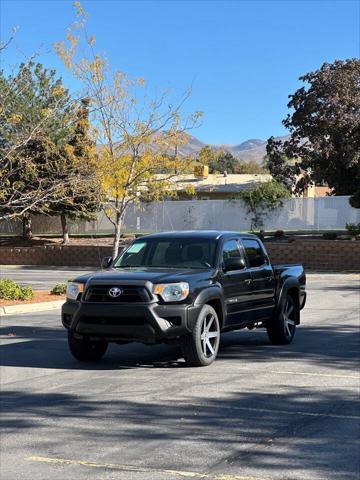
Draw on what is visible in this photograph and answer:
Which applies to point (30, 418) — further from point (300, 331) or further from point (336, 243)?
point (336, 243)

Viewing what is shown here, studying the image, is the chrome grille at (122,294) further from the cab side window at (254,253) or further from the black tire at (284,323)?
the black tire at (284,323)

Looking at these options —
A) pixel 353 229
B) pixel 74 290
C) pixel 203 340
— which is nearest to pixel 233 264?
pixel 203 340

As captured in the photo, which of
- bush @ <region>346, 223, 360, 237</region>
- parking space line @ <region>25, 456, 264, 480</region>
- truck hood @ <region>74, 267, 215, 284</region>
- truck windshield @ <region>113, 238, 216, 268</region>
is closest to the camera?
parking space line @ <region>25, 456, 264, 480</region>

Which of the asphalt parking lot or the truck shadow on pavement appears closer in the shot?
the asphalt parking lot

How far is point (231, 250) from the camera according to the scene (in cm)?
961

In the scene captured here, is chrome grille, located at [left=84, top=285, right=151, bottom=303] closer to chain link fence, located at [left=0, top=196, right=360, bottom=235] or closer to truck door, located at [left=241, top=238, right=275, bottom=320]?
truck door, located at [left=241, top=238, right=275, bottom=320]

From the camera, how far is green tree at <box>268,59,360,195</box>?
29.9 meters

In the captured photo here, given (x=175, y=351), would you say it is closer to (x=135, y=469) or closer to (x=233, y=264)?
(x=233, y=264)

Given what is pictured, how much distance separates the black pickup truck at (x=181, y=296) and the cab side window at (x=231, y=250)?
16 mm

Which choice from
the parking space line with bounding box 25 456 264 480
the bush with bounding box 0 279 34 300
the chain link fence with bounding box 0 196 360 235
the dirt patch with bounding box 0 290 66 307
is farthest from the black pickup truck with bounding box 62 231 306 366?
the chain link fence with bounding box 0 196 360 235

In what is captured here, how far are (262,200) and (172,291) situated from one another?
2853 cm

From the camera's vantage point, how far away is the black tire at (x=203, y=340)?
834 centimetres

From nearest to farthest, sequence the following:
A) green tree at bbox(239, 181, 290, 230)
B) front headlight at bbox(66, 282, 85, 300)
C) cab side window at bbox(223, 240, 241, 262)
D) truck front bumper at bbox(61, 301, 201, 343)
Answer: truck front bumper at bbox(61, 301, 201, 343)
front headlight at bbox(66, 282, 85, 300)
cab side window at bbox(223, 240, 241, 262)
green tree at bbox(239, 181, 290, 230)

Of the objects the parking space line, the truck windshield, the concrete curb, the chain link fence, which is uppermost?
the chain link fence
